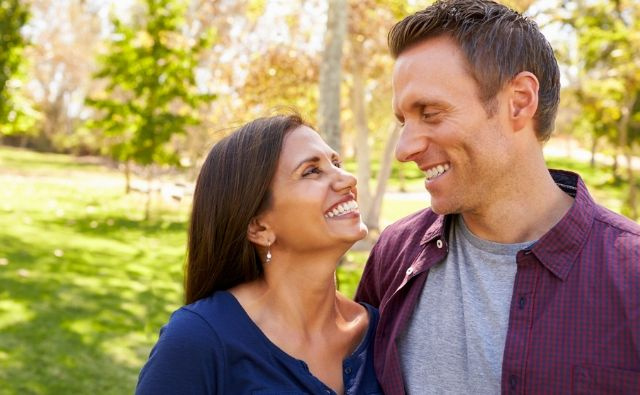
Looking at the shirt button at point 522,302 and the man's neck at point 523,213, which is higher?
the man's neck at point 523,213

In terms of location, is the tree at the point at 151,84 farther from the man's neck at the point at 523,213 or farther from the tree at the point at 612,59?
the man's neck at the point at 523,213

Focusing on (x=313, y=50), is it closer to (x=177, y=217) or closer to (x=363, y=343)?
(x=177, y=217)

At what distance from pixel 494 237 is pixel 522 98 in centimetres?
49

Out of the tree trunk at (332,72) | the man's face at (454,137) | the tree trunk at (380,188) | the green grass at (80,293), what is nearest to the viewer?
the man's face at (454,137)

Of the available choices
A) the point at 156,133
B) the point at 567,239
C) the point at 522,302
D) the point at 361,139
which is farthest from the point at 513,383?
→ the point at 156,133

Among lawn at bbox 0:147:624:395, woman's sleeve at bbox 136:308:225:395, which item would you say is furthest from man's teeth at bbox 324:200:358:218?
lawn at bbox 0:147:624:395

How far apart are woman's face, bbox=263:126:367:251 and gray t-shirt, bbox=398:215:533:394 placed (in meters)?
0.40

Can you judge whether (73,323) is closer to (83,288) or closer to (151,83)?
(83,288)

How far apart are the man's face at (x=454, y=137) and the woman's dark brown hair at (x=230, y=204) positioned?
1.79ft

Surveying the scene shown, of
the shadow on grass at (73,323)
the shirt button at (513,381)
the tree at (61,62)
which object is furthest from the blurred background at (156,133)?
the tree at (61,62)

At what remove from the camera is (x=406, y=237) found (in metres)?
3.09

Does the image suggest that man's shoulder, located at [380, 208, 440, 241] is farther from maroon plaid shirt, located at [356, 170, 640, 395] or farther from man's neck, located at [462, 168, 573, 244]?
maroon plaid shirt, located at [356, 170, 640, 395]

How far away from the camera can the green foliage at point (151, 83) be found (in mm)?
19188

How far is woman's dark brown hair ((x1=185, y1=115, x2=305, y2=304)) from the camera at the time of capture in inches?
113
